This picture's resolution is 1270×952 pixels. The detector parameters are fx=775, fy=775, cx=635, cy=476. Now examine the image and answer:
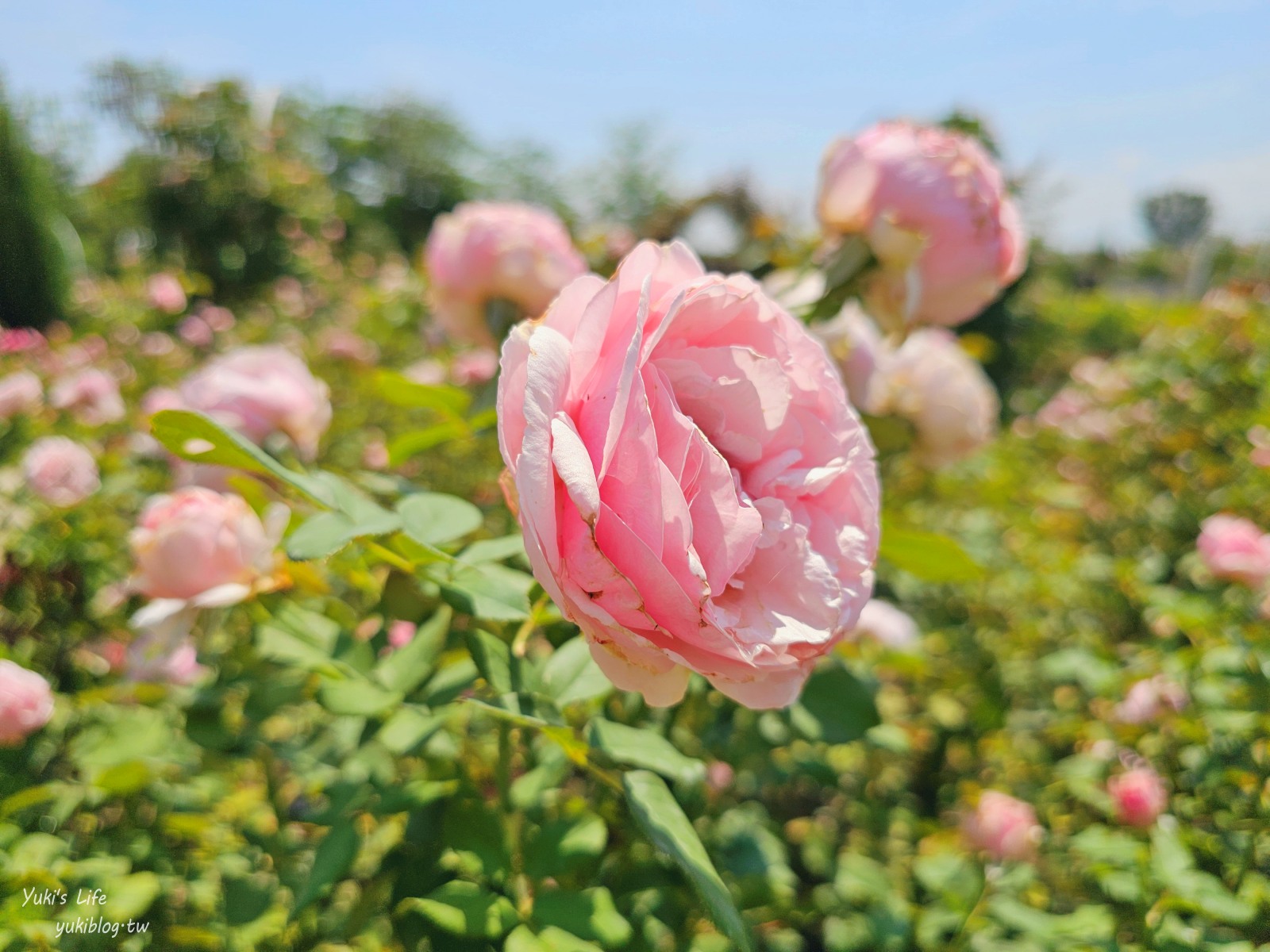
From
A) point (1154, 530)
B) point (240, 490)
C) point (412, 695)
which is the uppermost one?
point (240, 490)

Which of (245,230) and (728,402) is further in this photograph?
(245,230)

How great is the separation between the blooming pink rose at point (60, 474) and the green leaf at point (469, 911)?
2.74 feet

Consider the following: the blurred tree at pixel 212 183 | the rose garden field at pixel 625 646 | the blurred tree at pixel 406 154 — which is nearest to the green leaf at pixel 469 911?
the rose garden field at pixel 625 646

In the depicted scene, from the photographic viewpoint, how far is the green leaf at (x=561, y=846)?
1.91 ft

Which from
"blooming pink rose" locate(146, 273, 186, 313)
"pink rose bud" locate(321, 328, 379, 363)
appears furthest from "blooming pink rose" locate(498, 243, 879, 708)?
"blooming pink rose" locate(146, 273, 186, 313)

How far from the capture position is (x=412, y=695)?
62cm

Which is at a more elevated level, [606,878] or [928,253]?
[928,253]

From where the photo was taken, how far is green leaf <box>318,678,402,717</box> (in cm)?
54

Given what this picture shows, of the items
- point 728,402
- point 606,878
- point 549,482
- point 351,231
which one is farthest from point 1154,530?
point 351,231

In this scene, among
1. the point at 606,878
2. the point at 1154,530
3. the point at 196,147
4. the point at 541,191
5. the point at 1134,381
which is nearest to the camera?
the point at 606,878

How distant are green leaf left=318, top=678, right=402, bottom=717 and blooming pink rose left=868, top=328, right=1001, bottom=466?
0.70 metres

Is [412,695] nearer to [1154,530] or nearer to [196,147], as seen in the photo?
[1154,530]

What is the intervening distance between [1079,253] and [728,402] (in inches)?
1142

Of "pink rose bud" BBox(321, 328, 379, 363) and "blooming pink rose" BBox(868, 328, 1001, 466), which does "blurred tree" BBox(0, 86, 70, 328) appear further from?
"blooming pink rose" BBox(868, 328, 1001, 466)
